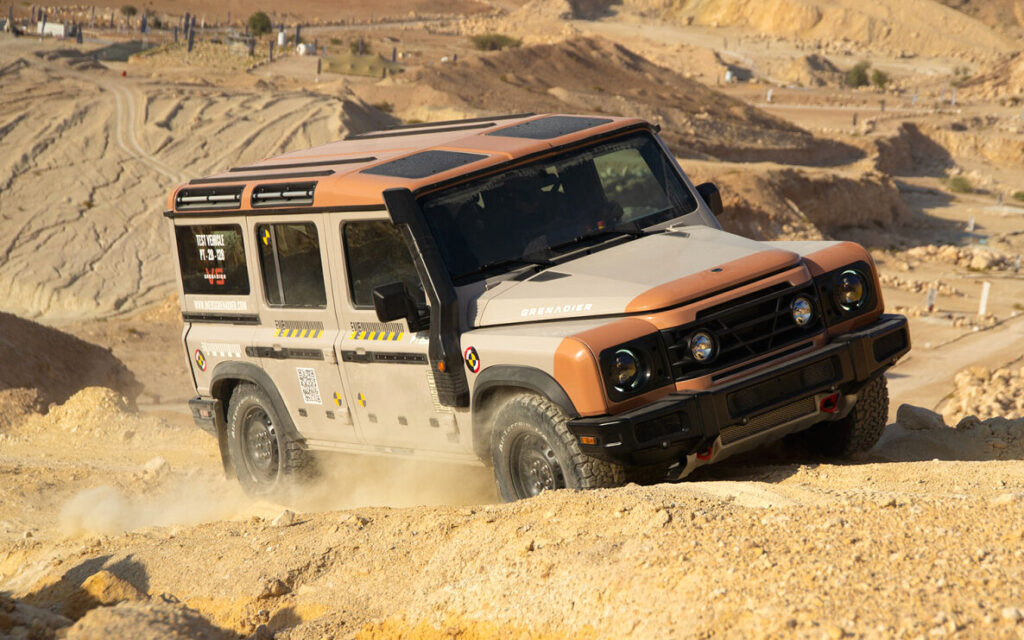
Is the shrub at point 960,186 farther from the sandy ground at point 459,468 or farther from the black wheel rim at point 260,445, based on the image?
the black wheel rim at point 260,445

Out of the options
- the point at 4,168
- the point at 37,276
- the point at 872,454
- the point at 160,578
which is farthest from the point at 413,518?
the point at 4,168

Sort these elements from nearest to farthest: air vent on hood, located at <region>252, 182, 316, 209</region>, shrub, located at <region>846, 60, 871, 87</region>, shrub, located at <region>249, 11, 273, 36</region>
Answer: air vent on hood, located at <region>252, 182, 316, 209</region> → shrub, located at <region>846, 60, 871, 87</region> → shrub, located at <region>249, 11, 273, 36</region>

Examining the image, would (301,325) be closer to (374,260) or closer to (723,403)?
(374,260)

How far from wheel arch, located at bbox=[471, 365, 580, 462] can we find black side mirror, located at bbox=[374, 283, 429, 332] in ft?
1.81

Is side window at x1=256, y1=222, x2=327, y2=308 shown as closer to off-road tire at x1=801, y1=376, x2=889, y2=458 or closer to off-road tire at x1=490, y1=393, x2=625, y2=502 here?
off-road tire at x1=490, y1=393, x2=625, y2=502

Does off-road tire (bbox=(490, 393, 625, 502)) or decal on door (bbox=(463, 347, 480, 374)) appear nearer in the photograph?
off-road tire (bbox=(490, 393, 625, 502))

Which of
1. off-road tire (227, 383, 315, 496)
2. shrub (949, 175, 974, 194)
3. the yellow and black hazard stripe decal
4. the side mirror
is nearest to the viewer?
the yellow and black hazard stripe decal

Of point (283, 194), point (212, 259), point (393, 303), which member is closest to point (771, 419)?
point (393, 303)

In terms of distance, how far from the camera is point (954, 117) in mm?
51406

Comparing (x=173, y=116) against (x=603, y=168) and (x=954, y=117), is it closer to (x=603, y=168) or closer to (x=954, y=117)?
(x=603, y=168)

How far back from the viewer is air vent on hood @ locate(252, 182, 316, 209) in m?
7.21

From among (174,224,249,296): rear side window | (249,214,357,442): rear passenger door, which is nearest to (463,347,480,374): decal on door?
(249,214,357,442): rear passenger door

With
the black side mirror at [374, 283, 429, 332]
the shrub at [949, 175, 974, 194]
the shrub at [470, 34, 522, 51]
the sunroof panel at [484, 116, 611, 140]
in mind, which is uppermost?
the shrub at [470, 34, 522, 51]

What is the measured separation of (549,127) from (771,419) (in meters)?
2.51
